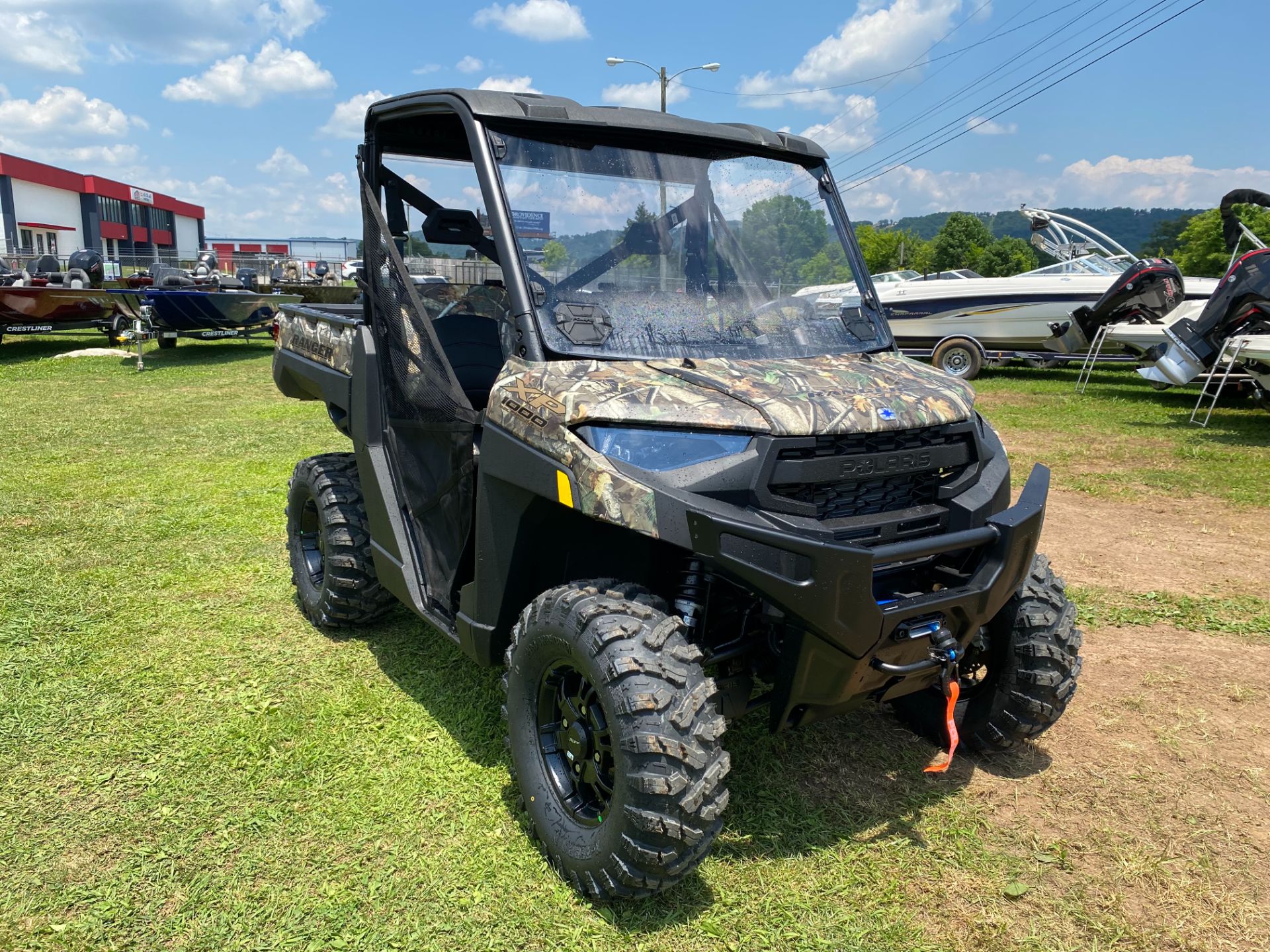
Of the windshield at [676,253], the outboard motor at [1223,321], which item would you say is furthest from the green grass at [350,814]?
the outboard motor at [1223,321]

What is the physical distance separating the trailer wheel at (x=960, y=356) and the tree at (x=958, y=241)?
55.2 meters

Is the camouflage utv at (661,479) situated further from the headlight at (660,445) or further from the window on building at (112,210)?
the window on building at (112,210)

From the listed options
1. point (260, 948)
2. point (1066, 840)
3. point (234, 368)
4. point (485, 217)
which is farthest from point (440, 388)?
point (234, 368)

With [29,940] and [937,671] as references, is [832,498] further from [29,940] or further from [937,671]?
[29,940]

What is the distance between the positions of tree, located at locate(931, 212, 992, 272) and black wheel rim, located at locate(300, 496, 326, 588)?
6827 cm

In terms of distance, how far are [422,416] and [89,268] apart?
64.1 feet

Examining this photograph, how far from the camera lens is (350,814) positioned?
302 cm

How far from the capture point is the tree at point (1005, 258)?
6297cm

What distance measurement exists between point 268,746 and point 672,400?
212 centimetres

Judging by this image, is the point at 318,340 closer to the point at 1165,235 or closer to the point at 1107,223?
the point at 1165,235

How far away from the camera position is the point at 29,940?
244cm

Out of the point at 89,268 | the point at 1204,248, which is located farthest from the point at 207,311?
the point at 1204,248

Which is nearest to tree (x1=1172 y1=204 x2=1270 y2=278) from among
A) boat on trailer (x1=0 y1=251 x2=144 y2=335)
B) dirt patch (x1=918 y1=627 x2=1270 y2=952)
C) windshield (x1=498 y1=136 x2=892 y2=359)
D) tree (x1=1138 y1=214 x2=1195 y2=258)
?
tree (x1=1138 y1=214 x2=1195 y2=258)

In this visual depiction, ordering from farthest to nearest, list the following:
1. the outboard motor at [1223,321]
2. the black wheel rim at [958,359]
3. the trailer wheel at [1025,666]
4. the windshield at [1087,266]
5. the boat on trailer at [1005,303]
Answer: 1. the black wheel rim at [958,359]
2. the windshield at [1087,266]
3. the boat on trailer at [1005,303]
4. the outboard motor at [1223,321]
5. the trailer wheel at [1025,666]
